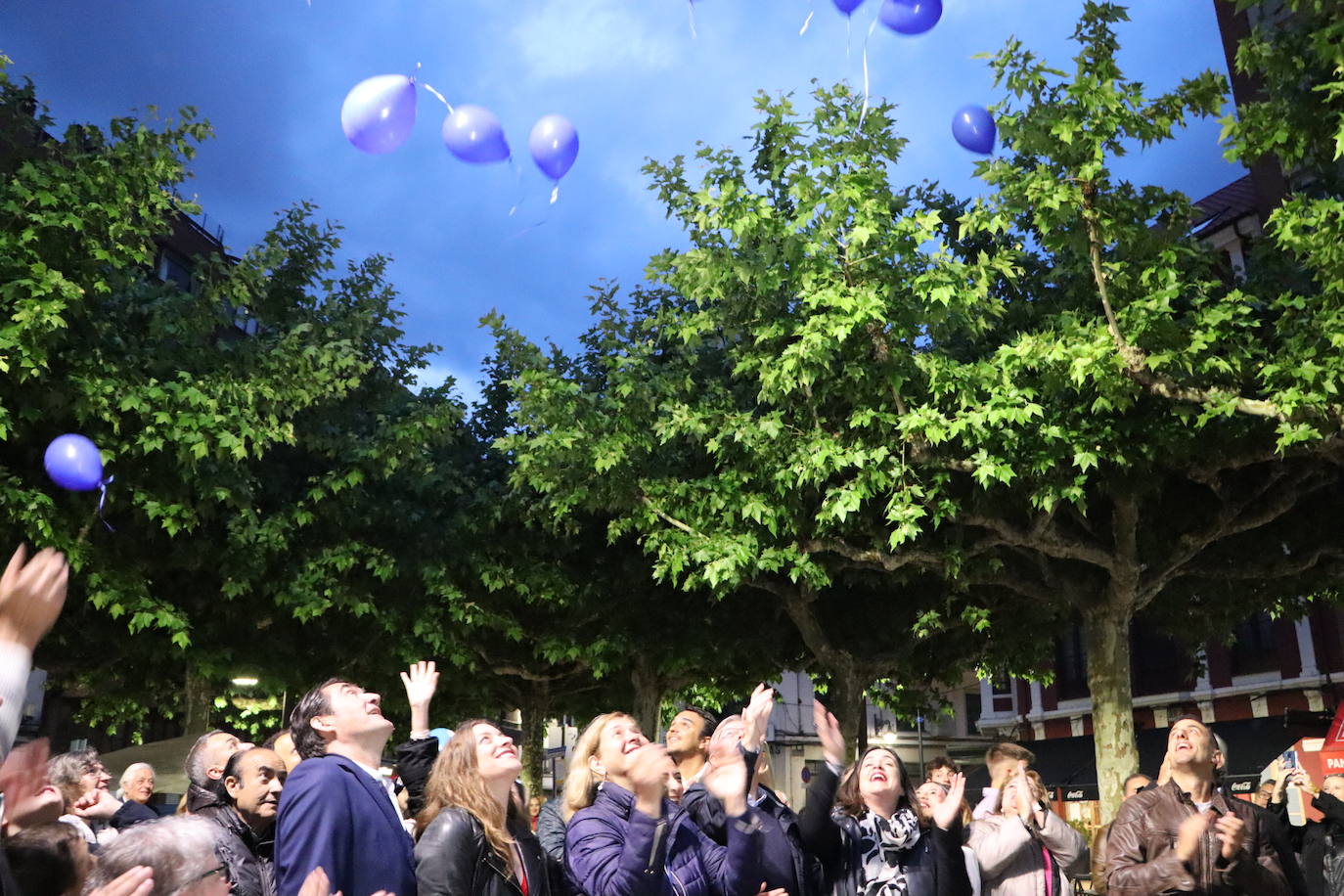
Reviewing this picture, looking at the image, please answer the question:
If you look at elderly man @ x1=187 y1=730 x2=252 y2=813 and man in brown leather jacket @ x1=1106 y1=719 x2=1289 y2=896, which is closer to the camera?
man in brown leather jacket @ x1=1106 y1=719 x2=1289 y2=896

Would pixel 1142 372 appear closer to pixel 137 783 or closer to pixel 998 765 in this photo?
pixel 998 765

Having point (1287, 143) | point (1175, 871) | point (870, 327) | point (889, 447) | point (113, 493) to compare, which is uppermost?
point (1287, 143)

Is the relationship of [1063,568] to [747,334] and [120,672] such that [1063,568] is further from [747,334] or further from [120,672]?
[120,672]

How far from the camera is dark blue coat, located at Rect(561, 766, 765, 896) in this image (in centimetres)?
381

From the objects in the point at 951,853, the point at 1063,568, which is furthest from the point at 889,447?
the point at 951,853

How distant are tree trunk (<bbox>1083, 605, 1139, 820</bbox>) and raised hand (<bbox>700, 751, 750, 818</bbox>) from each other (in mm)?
9812

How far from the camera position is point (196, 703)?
555 inches

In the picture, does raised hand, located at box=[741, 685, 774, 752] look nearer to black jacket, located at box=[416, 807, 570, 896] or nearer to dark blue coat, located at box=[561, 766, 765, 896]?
dark blue coat, located at box=[561, 766, 765, 896]

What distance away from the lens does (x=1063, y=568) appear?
47.8 ft

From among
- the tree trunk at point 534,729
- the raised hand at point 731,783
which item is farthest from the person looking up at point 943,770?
the tree trunk at point 534,729

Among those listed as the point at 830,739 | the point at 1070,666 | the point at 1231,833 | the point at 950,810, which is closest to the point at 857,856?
the point at 950,810

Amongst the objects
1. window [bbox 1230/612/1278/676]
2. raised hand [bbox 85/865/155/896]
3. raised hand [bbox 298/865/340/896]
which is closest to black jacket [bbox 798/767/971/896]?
raised hand [bbox 298/865/340/896]

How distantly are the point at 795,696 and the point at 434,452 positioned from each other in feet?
107

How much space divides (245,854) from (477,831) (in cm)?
127
